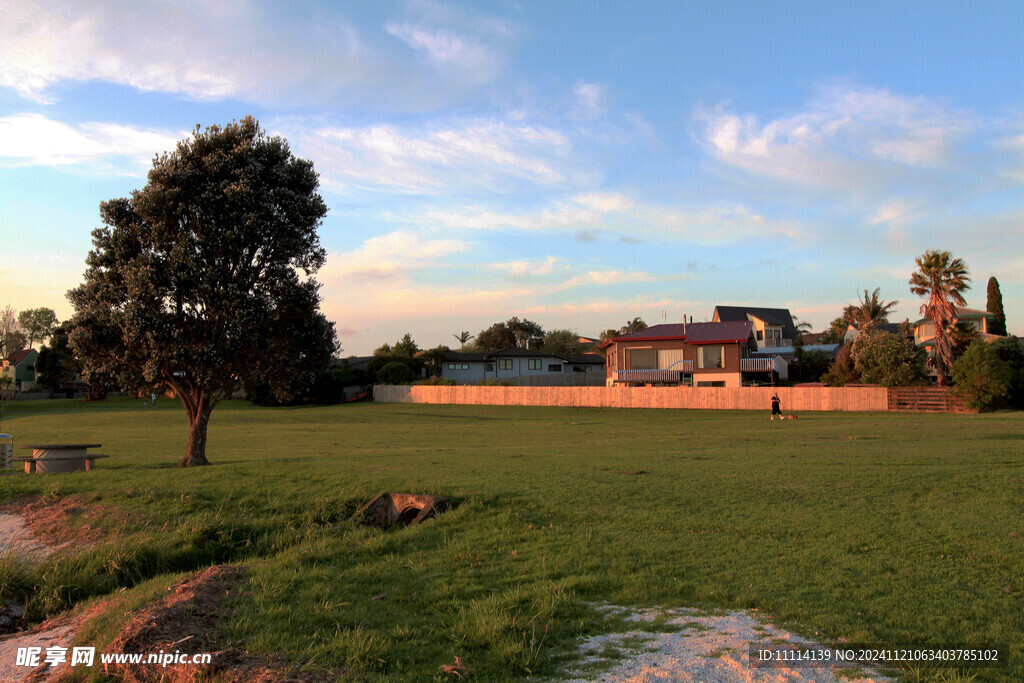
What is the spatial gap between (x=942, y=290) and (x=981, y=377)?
11.2 meters

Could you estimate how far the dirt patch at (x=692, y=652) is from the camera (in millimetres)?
5664

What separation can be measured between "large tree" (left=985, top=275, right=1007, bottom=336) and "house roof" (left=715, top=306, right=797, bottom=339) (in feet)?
79.3

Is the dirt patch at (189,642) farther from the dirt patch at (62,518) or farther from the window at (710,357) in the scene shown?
the window at (710,357)

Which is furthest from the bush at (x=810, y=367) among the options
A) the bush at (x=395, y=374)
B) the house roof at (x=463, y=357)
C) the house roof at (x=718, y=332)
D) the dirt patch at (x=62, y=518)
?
the dirt patch at (x=62, y=518)

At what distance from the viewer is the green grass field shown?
682cm

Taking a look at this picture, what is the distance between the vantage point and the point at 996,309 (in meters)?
72.8

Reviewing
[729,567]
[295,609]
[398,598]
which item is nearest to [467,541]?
[398,598]

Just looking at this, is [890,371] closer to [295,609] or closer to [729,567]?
[729,567]

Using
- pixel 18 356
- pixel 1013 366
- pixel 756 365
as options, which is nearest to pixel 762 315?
pixel 756 365

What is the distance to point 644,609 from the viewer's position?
24.5ft

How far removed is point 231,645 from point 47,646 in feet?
8.15

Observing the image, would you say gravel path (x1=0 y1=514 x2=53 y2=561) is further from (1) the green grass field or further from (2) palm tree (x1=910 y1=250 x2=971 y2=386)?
(2) palm tree (x1=910 y1=250 x2=971 y2=386)

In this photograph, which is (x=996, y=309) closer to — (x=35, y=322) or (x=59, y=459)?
(x=59, y=459)

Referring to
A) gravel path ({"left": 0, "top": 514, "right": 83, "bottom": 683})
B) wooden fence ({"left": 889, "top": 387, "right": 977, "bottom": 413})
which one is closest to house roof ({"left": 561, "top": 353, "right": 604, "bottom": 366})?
wooden fence ({"left": 889, "top": 387, "right": 977, "bottom": 413})
